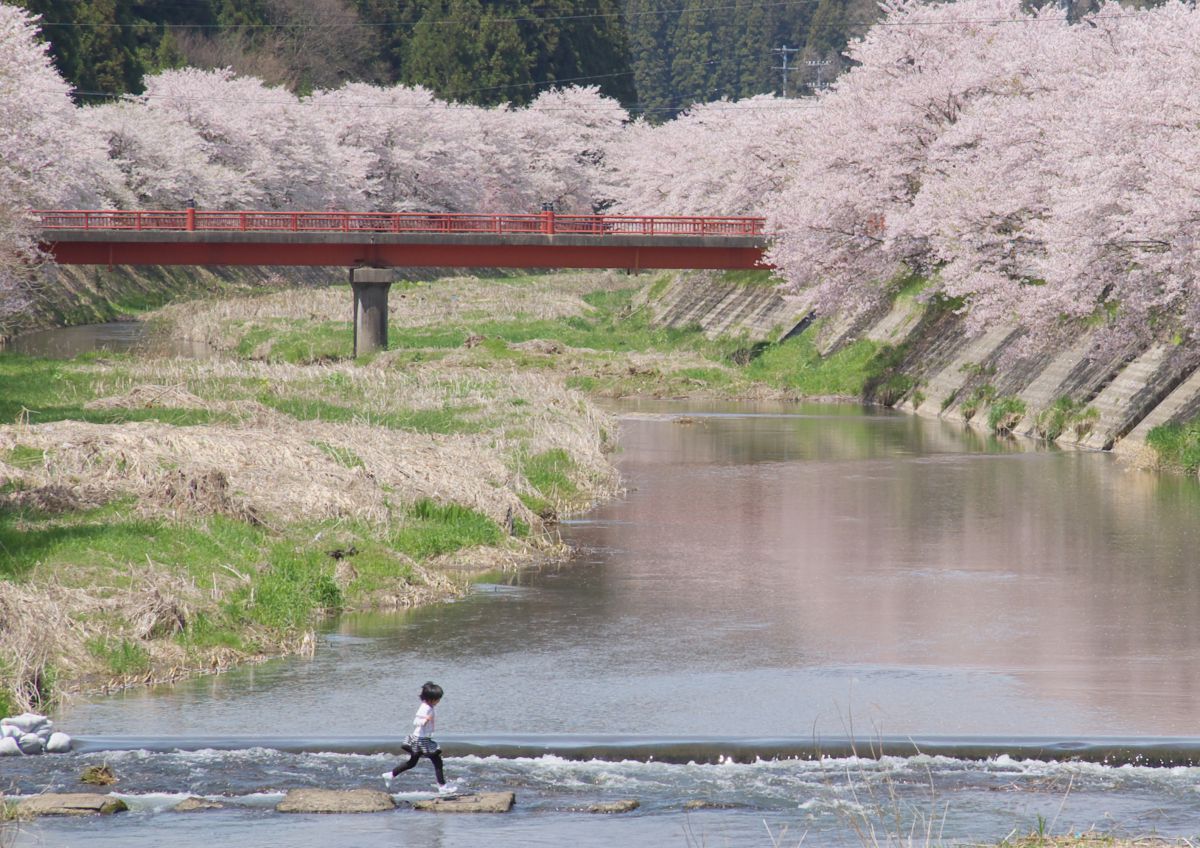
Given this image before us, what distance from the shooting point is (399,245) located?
5769 centimetres

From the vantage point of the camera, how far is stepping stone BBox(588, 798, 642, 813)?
513 inches

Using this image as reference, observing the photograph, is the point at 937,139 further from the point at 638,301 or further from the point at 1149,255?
the point at 638,301

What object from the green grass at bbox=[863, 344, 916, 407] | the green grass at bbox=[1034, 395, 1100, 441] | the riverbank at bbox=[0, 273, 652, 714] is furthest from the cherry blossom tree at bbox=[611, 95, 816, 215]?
the riverbank at bbox=[0, 273, 652, 714]

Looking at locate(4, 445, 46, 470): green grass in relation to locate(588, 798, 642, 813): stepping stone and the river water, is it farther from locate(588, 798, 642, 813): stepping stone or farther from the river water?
locate(588, 798, 642, 813): stepping stone

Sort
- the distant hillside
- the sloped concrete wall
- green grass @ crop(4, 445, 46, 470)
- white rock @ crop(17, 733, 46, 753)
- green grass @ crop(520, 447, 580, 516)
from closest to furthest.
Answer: white rock @ crop(17, 733, 46, 753), green grass @ crop(4, 445, 46, 470), green grass @ crop(520, 447, 580, 516), the sloped concrete wall, the distant hillside

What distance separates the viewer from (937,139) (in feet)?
159

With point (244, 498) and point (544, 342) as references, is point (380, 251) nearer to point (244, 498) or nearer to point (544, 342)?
point (544, 342)

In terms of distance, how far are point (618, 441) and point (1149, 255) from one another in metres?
12.5

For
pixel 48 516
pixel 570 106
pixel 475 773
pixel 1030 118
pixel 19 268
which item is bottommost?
pixel 475 773

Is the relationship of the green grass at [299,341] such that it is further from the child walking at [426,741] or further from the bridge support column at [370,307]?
the child walking at [426,741]

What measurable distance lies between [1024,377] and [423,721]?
3238 centimetres

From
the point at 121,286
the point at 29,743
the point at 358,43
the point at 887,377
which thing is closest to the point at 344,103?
the point at 358,43

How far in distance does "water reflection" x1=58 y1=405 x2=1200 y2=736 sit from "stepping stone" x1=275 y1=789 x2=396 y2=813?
2.04 m

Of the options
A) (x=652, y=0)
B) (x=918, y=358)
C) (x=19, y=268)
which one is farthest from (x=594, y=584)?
(x=652, y=0)
